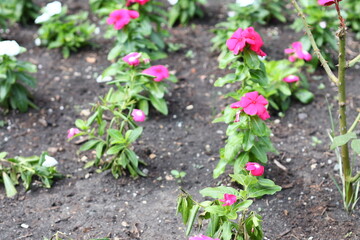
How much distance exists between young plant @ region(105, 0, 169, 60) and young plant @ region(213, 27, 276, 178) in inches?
42.1

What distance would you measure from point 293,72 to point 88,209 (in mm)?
2018

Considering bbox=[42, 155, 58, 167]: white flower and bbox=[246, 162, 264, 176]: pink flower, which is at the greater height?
bbox=[246, 162, 264, 176]: pink flower

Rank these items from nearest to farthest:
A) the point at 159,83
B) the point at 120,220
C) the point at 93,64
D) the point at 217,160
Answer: the point at 120,220 → the point at 217,160 → the point at 159,83 → the point at 93,64

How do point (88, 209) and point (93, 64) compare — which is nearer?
point (88, 209)

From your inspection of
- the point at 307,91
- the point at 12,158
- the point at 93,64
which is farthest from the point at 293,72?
the point at 12,158

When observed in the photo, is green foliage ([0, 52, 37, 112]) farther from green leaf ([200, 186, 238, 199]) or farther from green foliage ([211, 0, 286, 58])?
green leaf ([200, 186, 238, 199])

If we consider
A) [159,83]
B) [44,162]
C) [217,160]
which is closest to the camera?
[44,162]

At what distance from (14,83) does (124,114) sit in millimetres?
1201

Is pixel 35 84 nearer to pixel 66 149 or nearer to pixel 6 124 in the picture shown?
pixel 6 124

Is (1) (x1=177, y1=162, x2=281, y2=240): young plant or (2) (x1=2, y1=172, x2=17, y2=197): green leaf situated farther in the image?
(2) (x1=2, y1=172, x2=17, y2=197): green leaf

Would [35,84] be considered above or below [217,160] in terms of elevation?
above

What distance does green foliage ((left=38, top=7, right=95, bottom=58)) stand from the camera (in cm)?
559

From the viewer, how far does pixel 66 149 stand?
4539 millimetres

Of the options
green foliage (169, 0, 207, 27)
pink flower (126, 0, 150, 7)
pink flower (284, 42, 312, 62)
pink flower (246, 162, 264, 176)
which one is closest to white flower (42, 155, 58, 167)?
pink flower (246, 162, 264, 176)
